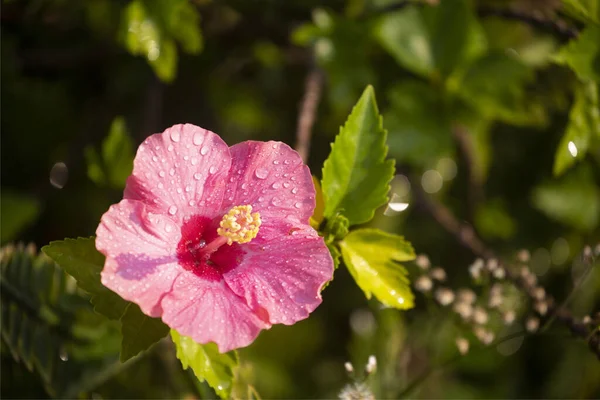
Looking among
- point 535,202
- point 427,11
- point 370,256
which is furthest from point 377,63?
point 370,256

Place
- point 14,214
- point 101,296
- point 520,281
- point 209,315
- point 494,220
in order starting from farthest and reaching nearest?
1. point 494,220
2. point 14,214
3. point 520,281
4. point 101,296
5. point 209,315

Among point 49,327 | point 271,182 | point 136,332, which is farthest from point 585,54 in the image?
point 49,327

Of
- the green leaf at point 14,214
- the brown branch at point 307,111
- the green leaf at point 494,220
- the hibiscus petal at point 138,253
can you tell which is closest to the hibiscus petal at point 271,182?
the hibiscus petal at point 138,253

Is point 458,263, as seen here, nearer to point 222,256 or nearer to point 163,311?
point 222,256

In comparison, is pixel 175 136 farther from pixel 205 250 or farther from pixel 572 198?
pixel 572 198

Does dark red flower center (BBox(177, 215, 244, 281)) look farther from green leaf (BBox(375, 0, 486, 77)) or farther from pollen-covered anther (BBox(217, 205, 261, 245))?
green leaf (BBox(375, 0, 486, 77))

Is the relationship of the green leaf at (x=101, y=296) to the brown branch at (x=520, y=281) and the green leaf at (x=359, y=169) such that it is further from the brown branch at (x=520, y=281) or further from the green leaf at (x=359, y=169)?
the brown branch at (x=520, y=281)
